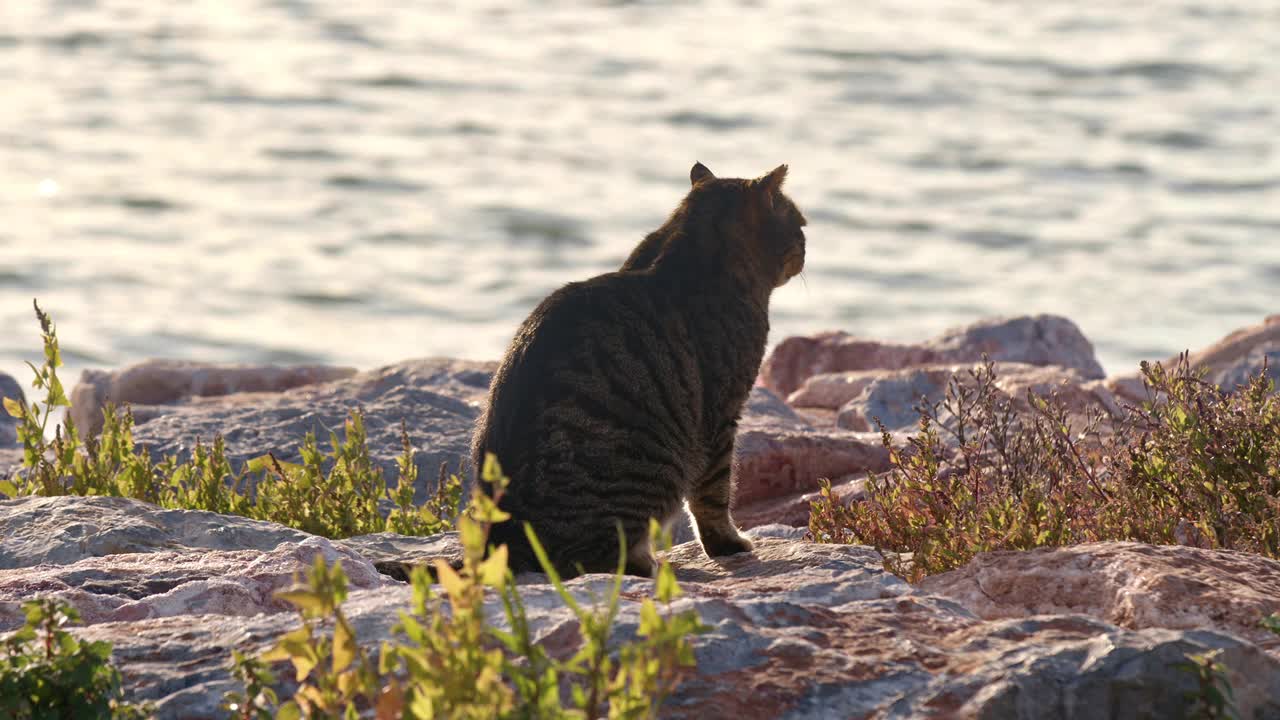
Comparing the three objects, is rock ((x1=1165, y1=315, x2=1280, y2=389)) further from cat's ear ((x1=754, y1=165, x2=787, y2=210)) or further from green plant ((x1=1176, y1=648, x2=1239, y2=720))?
green plant ((x1=1176, y1=648, x2=1239, y2=720))

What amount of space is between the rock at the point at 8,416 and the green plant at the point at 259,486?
2750 mm

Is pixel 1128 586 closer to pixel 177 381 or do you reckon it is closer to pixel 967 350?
pixel 967 350

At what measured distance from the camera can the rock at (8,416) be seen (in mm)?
9133

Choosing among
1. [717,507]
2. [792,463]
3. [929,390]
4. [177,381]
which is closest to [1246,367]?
[929,390]

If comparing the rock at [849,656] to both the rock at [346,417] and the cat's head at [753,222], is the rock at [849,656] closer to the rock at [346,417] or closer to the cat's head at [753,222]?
the cat's head at [753,222]

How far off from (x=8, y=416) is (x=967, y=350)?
660cm

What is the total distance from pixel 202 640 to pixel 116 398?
7.18 meters

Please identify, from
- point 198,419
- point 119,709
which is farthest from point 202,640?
point 198,419

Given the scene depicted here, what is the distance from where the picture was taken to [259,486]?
679 centimetres

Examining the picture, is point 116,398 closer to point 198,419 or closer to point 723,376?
point 198,419

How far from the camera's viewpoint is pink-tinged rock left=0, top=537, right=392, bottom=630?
4.34m

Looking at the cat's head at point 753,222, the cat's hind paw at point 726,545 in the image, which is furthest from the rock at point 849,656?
the cat's head at point 753,222

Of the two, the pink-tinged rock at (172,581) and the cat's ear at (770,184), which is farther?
the cat's ear at (770,184)

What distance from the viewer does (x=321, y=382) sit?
11.1 m
